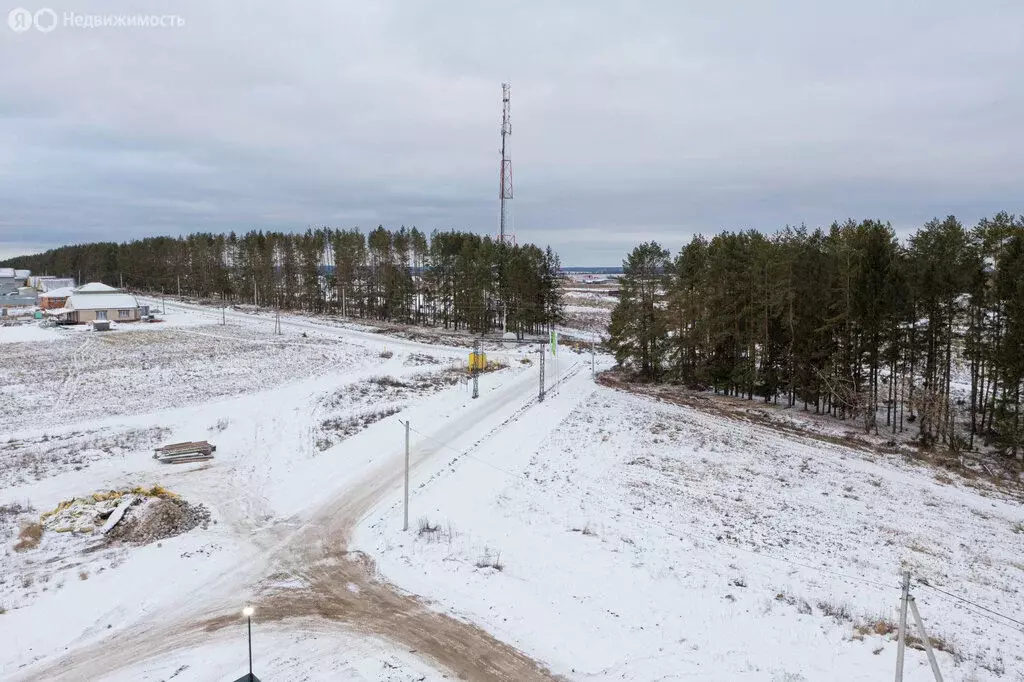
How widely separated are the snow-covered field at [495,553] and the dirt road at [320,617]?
61 millimetres

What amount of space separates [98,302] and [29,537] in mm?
Result: 79140

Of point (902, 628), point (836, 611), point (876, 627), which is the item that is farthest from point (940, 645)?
point (902, 628)

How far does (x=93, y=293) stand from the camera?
83.6m

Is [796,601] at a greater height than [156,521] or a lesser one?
lesser

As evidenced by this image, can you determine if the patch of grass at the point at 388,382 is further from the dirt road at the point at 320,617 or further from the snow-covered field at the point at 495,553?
the dirt road at the point at 320,617

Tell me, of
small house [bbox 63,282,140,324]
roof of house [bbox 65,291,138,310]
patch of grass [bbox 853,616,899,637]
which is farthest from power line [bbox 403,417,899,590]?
roof of house [bbox 65,291,138,310]

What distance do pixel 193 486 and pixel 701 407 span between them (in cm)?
2856

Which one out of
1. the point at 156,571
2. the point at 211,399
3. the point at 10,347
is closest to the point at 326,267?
the point at 10,347

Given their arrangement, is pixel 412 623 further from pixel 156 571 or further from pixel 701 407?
pixel 701 407

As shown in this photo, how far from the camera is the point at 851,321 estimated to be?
105 feet

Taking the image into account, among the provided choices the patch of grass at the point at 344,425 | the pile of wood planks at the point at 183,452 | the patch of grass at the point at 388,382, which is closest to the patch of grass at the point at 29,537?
the pile of wood planks at the point at 183,452

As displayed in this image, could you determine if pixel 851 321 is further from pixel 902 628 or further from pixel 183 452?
pixel 183 452

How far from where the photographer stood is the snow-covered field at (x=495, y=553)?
1130 centimetres

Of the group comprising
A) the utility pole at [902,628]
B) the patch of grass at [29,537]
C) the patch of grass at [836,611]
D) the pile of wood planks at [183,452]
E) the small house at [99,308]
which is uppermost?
the small house at [99,308]
